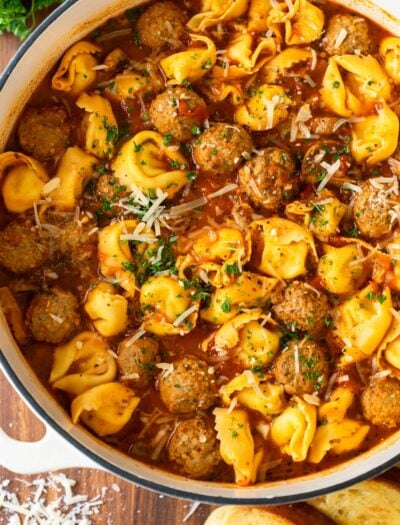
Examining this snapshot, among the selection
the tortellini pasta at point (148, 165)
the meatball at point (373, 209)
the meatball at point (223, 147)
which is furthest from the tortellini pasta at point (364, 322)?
the tortellini pasta at point (148, 165)

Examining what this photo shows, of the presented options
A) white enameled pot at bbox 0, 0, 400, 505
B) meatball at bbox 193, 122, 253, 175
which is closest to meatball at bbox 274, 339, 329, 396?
white enameled pot at bbox 0, 0, 400, 505

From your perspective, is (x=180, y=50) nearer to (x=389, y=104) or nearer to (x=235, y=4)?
(x=235, y=4)

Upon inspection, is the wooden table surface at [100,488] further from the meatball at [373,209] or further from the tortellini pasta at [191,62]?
the meatball at [373,209]

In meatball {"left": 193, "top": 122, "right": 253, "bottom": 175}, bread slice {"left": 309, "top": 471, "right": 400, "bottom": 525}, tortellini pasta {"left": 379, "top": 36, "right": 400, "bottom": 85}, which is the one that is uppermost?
meatball {"left": 193, "top": 122, "right": 253, "bottom": 175}

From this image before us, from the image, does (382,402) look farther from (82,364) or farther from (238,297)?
(82,364)

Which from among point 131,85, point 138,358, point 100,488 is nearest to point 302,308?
point 138,358

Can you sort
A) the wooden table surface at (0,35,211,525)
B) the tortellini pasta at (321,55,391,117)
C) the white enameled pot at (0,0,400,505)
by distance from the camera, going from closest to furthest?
the white enameled pot at (0,0,400,505)
the tortellini pasta at (321,55,391,117)
the wooden table surface at (0,35,211,525)

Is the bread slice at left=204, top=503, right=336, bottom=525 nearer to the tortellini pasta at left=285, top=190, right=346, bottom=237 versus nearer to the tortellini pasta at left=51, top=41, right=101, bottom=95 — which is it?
the tortellini pasta at left=285, top=190, right=346, bottom=237
